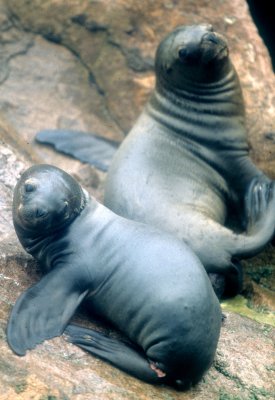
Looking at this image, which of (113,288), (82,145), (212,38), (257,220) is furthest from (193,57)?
(113,288)

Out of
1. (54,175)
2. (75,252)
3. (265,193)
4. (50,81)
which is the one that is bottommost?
(50,81)

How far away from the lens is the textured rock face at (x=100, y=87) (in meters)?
4.44

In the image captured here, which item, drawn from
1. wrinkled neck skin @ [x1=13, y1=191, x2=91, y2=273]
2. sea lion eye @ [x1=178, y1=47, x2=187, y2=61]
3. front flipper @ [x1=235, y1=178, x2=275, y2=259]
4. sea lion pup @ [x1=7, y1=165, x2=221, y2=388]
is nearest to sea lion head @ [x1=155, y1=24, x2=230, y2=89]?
sea lion eye @ [x1=178, y1=47, x2=187, y2=61]

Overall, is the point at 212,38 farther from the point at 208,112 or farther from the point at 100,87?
the point at 100,87

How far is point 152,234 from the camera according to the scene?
423cm

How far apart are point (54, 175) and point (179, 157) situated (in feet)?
5.36

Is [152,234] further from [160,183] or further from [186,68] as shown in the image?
[186,68]

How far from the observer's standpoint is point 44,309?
157 inches

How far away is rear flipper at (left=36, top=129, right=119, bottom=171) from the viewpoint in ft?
21.1

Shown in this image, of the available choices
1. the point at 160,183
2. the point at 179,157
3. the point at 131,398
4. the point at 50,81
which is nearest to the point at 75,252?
the point at 131,398

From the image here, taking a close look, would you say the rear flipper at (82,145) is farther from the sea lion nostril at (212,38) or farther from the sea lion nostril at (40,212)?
the sea lion nostril at (40,212)

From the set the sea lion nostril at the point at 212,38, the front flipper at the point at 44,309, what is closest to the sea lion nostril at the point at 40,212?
the front flipper at the point at 44,309

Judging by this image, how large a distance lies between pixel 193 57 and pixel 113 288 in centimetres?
221

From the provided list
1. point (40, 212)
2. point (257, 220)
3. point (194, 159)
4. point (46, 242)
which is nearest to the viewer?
point (40, 212)
